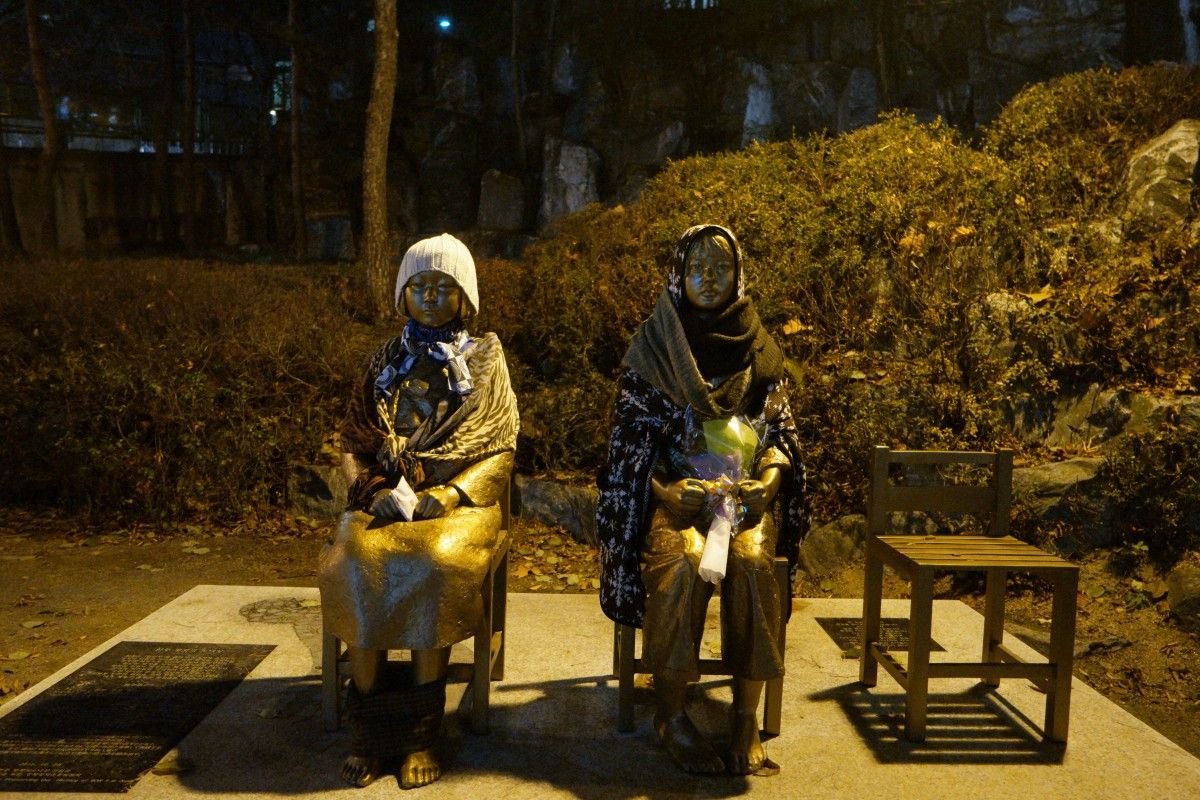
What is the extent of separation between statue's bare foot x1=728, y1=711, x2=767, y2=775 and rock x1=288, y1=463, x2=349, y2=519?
15.5 feet

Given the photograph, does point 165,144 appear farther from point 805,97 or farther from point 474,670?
point 474,670

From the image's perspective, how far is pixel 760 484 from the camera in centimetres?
377

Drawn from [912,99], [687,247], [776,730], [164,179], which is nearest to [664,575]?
[776,730]

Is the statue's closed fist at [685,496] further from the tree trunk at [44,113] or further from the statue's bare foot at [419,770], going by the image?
the tree trunk at [44,113]

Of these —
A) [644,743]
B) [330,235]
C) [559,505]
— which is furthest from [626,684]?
[330,235]

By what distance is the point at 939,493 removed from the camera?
14.4 ft

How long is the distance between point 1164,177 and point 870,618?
5820 mm

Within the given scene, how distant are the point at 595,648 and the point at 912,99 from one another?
16158 millimetres

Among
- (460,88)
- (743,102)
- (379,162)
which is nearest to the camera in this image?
(379,162)

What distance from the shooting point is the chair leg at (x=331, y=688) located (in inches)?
151

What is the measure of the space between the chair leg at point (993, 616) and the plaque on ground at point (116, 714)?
11.4 ft

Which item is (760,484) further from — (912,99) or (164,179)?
(164,179)

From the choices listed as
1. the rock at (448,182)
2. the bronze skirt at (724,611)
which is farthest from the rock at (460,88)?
the bronze skirt at (724,611)

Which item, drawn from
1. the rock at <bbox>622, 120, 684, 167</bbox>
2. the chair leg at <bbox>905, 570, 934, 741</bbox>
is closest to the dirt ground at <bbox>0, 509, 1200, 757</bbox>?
the chair leg at <bbox>905, 570, 934, 741</bbox>
